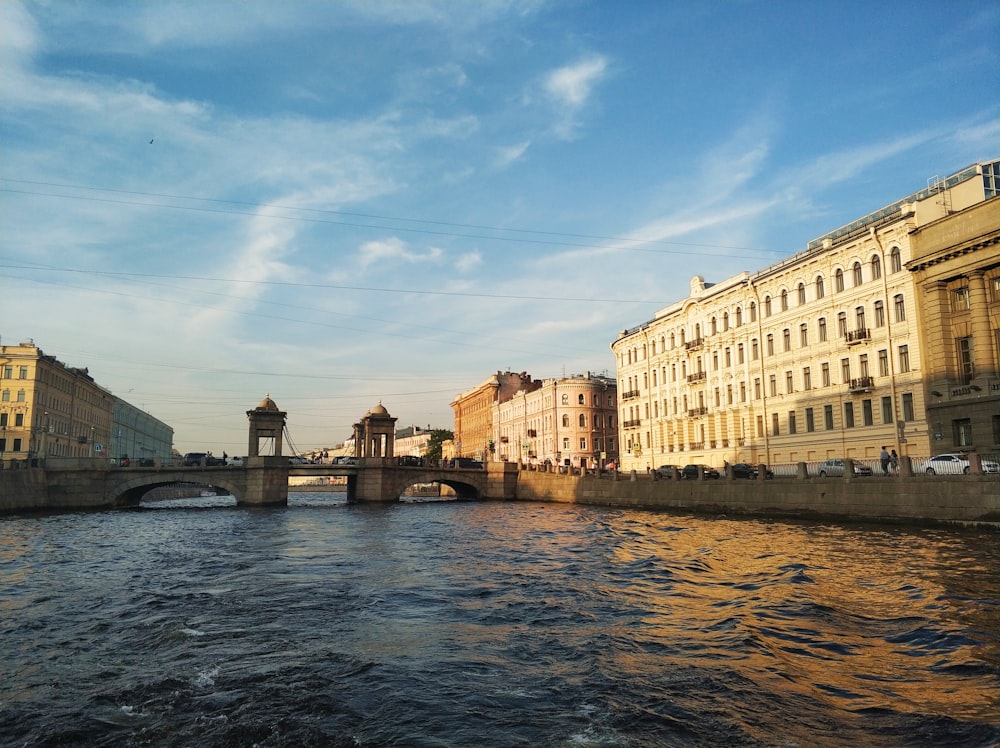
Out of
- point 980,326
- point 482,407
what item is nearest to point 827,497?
point 980,326

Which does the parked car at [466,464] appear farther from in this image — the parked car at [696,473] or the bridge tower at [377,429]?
the parked car at [696,473]

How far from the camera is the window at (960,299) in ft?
120

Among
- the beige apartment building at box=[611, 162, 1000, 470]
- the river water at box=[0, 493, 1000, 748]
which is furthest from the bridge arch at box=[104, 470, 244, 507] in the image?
the river water at box=[0, 493, 1000, 748]

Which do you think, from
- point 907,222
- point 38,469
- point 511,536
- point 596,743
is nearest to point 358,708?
point 596,743

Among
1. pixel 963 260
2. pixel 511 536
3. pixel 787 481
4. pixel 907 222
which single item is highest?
pixel 907 222

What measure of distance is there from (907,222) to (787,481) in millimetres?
16491

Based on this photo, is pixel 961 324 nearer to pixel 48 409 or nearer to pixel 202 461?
pixel 202 461

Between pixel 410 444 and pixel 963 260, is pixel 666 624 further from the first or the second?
pixel 410 444

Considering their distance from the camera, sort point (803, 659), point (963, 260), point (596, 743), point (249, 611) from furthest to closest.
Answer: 1. point (963, 260)
2. point (249, 611)
3. point (803, 659)
4. point (596, 743)

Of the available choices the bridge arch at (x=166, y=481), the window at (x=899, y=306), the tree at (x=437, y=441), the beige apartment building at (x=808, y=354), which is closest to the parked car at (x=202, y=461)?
the bridge arch at (x=166, y=481)

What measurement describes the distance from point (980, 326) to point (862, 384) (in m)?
8.16

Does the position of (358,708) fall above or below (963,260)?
below

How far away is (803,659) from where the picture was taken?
1045cm

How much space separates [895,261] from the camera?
40.8 meters
